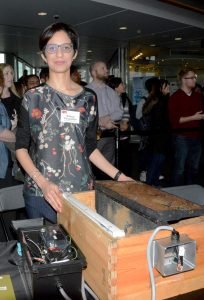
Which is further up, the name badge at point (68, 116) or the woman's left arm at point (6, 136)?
the name badge at point (68, 116)

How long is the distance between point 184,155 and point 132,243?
3.14 m

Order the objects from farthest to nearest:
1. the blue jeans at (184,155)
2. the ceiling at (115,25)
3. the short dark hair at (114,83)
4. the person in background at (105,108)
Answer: the ceiling at (115,25), the short dark hair at (114,83), the blue jeans at (184,155), the person in background at (105,108)

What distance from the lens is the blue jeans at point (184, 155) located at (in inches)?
149

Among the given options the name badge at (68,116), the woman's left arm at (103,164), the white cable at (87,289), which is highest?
the name badge at (68,116)

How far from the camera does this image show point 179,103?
3.67 metres

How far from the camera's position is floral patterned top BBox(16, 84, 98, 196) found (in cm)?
128

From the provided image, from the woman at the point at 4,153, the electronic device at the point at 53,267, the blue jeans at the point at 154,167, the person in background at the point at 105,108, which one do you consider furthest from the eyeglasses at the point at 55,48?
the blue jeans at the point at 154,167

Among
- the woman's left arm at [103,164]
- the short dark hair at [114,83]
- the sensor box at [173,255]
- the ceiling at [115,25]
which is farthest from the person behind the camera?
the ceiling at [115,25]

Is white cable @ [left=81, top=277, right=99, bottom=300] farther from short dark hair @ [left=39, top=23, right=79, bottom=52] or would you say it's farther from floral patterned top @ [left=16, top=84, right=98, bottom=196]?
short dark hair @ [left=39, top=23, right=79, bottom=52]

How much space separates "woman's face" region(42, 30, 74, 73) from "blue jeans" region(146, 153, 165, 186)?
301cm

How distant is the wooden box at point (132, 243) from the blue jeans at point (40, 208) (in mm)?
275

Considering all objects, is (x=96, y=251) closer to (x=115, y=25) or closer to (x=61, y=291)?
(x=61, y=291)

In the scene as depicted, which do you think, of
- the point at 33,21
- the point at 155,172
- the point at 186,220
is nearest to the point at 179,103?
the point at 155,172

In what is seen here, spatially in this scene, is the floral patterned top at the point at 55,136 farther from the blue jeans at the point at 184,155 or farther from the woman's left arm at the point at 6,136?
the blue jeans at the point at 184,155
